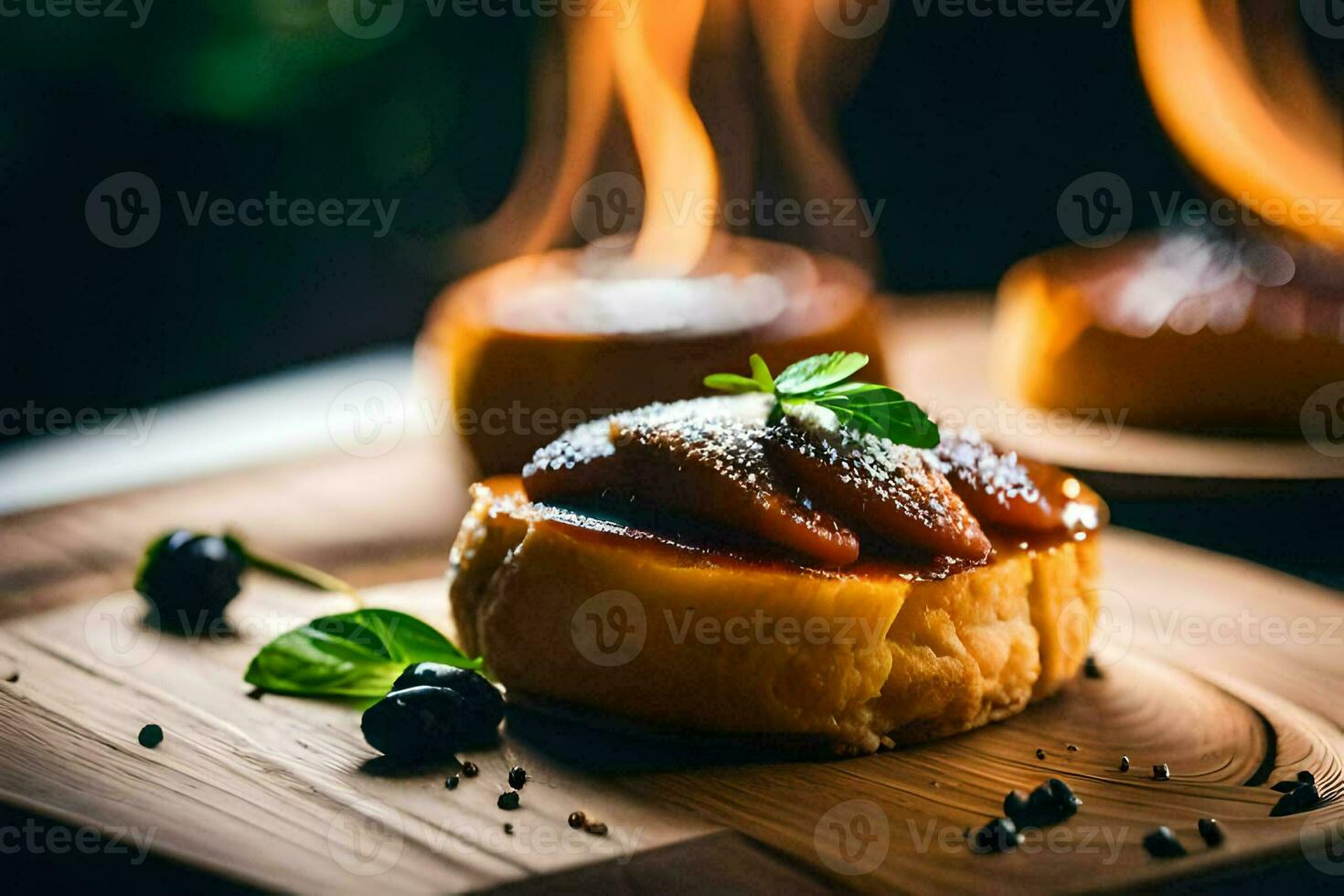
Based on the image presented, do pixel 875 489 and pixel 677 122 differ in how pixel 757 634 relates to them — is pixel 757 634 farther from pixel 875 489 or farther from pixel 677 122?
pixel 677 122

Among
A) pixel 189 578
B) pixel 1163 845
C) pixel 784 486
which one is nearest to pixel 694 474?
pixel 784 486

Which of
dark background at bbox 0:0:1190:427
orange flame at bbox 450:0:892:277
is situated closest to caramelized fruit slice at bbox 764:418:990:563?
orange flame at bbox 450:0:892:277

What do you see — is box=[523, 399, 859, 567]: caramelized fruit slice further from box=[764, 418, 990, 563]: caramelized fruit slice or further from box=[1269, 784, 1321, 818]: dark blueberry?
box=[1269, 784, 1321, 818]: dark blueberry

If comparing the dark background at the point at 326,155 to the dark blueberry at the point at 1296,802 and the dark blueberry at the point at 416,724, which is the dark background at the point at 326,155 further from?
the dark blueberry at the point at 1296,802

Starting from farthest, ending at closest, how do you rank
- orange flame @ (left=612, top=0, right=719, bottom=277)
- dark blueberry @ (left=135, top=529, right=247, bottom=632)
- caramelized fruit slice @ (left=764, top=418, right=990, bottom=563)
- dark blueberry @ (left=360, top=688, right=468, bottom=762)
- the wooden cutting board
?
orange flame @ (left=612, top=0, right=719, bottom=277), dark blueberry @ (left=135, top=529, right=247, bottom=632), caramelized fruit slice @ (left=764, top=418, right=990, bottom=563), dark blueberry @ (left=360, top=688, right=468, bottom=762), the wooden cutting board

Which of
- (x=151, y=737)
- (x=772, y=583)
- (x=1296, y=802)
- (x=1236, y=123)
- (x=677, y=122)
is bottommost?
(x=151, y=737)

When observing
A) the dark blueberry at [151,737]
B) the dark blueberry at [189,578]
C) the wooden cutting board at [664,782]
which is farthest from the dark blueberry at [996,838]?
→ the dark blueberry at [189,578]
